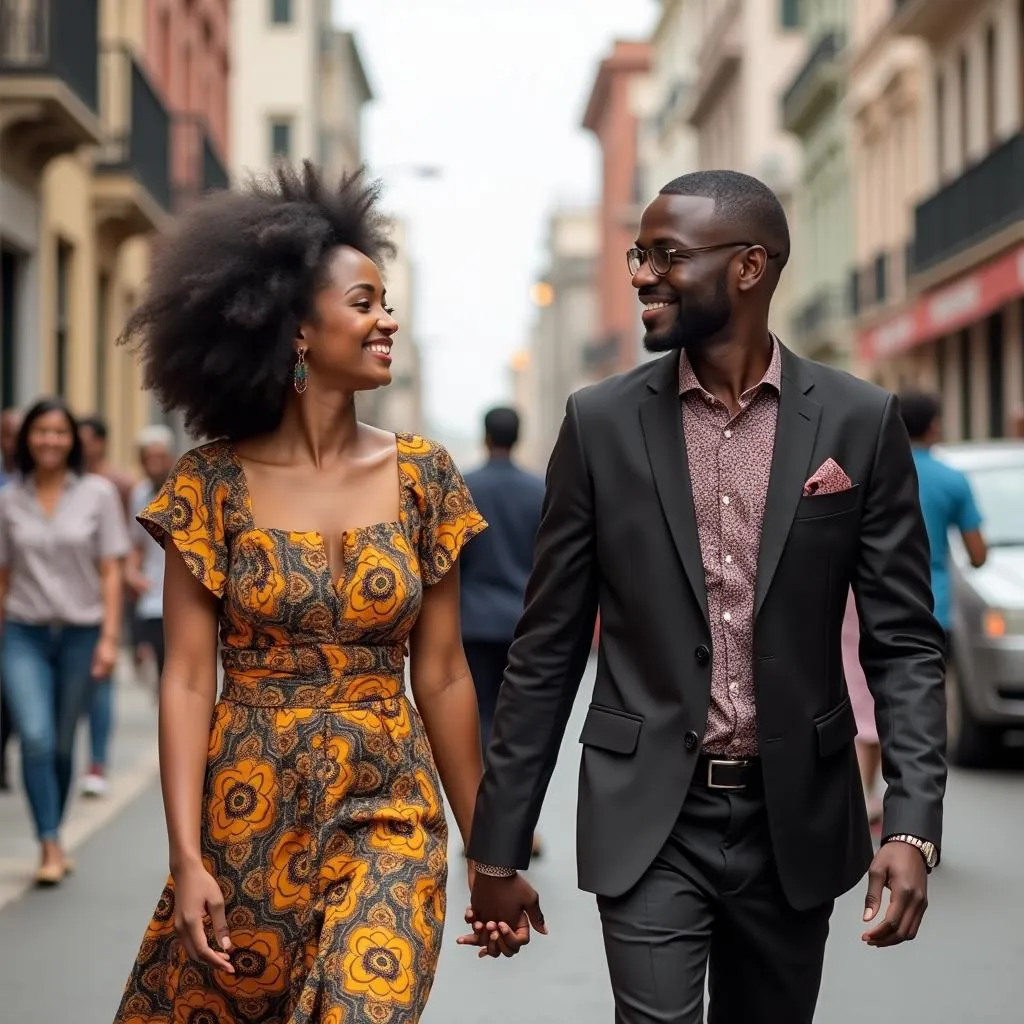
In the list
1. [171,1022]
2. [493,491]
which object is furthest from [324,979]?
[493,491]

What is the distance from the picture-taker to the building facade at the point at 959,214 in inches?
1208

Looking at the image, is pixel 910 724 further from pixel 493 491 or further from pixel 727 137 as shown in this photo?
pixel 727 137

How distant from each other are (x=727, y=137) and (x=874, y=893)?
60.0 m

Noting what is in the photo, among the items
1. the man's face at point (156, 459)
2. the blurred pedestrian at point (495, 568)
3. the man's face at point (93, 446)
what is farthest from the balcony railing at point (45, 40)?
the blurred pedestrian at point (495, 568)

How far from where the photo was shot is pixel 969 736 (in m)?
13.6

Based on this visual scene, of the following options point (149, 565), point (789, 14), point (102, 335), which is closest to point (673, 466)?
point (149, 565)

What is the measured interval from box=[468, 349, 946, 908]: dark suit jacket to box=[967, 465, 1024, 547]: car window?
31.9 feet

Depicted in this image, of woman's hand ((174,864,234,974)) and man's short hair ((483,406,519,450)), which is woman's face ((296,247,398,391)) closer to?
woman's hand ((174,864,234,974))

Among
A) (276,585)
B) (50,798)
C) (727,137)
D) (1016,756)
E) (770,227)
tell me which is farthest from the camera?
(727,137)

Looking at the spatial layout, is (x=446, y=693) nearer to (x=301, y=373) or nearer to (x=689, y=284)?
(x=301, y=373)

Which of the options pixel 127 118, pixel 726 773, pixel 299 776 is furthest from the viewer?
pixel 127 118

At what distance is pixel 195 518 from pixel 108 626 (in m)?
5.83

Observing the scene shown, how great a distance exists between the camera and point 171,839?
4.66m

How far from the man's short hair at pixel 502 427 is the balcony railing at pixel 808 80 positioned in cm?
3707
